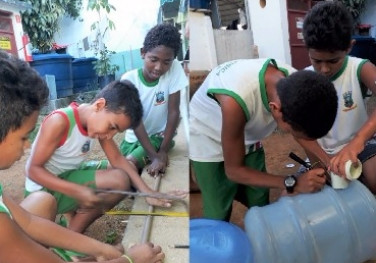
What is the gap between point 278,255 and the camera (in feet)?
2.19

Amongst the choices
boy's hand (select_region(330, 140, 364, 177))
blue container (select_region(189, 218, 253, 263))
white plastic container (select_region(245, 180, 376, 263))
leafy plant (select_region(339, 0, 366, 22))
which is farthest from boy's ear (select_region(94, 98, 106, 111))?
leafy plant (select_region(339, 0, 366, 22))

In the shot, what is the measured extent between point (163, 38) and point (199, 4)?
0.08 m

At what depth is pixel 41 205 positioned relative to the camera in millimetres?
562

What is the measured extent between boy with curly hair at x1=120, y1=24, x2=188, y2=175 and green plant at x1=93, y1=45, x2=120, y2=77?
26mm

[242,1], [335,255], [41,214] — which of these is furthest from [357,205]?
[41,214]

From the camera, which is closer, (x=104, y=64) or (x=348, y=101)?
(x=104, y=64)

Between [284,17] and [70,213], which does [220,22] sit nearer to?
[284,17]

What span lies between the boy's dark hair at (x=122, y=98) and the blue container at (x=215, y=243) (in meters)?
0.18

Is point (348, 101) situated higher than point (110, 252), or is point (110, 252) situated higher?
point (348, 101)

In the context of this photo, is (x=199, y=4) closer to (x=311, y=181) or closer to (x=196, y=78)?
(x=196, y=78)

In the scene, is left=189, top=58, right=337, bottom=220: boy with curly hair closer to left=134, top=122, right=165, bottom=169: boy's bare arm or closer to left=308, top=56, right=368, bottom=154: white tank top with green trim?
left=134, top=122, right=165, bottom=169: boy's bare arm

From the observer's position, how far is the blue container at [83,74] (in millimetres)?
551

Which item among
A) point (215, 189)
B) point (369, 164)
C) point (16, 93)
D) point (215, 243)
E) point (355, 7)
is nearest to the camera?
point (16, 93)

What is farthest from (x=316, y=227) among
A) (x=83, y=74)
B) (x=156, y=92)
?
(x=83, y=74)
